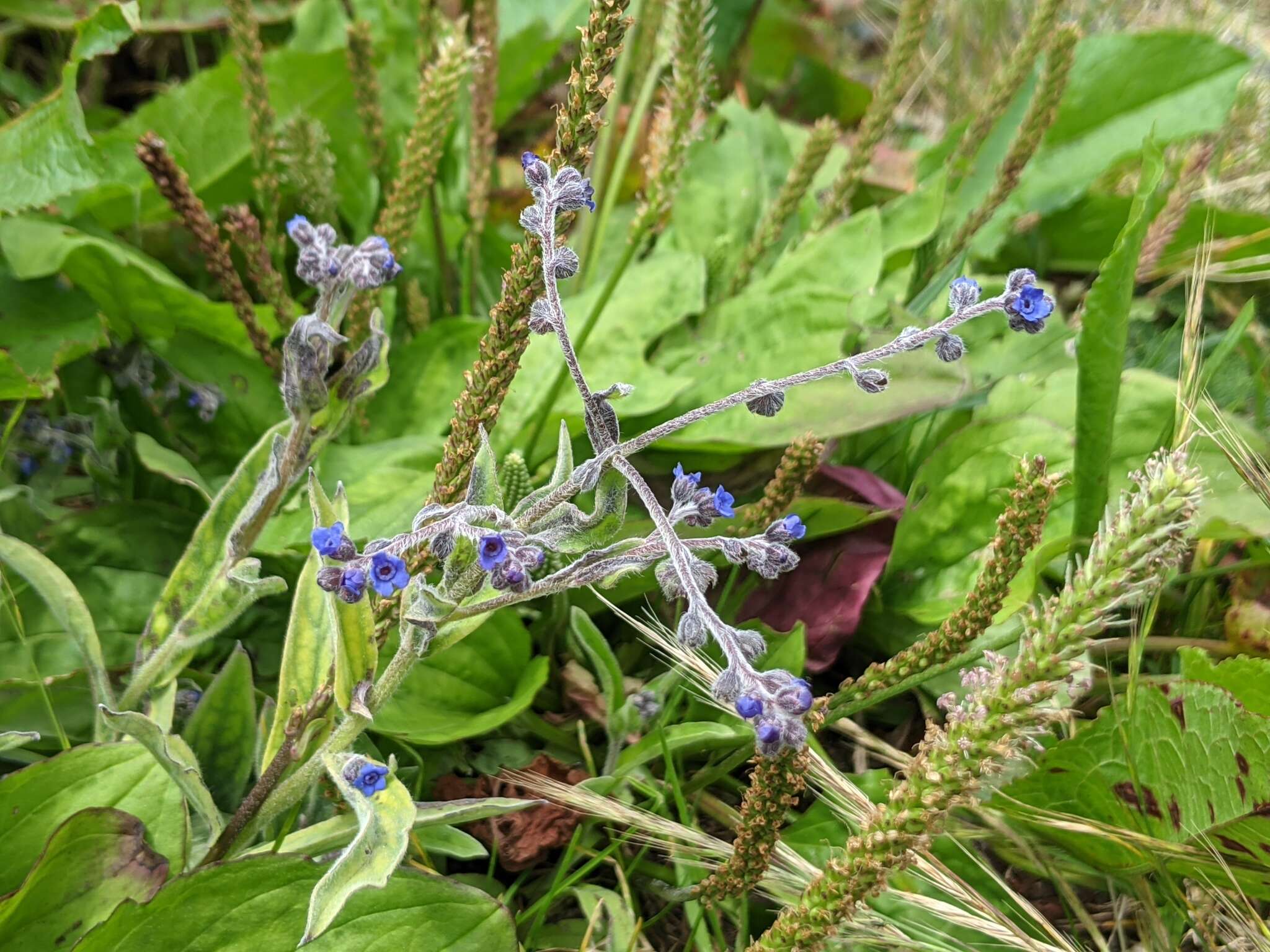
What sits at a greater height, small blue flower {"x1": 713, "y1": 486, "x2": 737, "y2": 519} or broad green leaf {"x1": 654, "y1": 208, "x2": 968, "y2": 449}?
broad green leaf {"x1": 654, "y1": 208, "x2": 968, "y2": 449}

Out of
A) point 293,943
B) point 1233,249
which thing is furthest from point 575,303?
point 1233,249

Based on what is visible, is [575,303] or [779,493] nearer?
[779,493]

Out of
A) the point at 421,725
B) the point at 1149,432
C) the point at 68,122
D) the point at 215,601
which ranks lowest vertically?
the point at 421,725

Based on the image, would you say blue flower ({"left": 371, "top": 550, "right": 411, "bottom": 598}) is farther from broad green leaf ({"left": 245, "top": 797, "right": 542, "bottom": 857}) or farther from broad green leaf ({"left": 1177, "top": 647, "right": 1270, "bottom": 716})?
broad green leaf ({"left": 1177, "top": 647, "right": 1270, "bottom": 716})

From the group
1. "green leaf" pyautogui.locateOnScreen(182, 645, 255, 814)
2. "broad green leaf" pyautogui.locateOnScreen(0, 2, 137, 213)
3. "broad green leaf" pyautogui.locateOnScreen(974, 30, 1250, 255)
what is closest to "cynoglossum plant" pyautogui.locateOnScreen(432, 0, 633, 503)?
"green leaf" pyautogui.locateOnScreen(182, 645, 255, 814)

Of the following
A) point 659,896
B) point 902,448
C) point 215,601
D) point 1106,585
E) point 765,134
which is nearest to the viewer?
point 1106,585

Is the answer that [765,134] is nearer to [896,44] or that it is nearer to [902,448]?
[896,44]

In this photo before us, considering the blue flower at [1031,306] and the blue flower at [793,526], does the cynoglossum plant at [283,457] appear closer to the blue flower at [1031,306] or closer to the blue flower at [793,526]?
the blue flower at [793,526]
